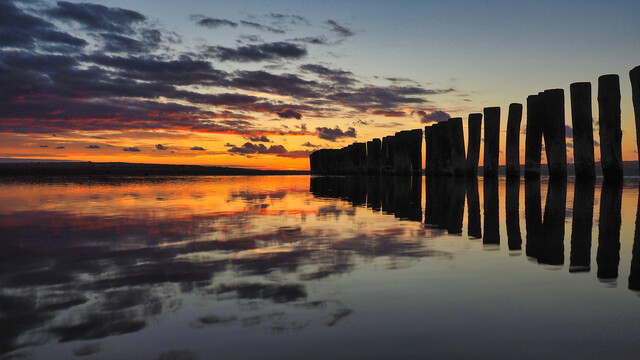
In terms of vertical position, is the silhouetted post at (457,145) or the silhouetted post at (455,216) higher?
the silhouetted post at (457,145)

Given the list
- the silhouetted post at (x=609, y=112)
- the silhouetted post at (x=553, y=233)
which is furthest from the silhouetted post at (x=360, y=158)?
the silhouetted post at (x=553, y=233)

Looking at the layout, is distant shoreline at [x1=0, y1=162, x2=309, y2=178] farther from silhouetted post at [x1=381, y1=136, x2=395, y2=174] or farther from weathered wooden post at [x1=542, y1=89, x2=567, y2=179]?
weathered wooden post at [x1=542, y1=89, x2=567, y2=179]

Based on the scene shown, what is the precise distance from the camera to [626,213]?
6.70 meters

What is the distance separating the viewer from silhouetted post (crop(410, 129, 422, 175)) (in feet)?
74.7

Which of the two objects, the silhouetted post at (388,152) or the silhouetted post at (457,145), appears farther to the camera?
the silhouetted post at (388,152)

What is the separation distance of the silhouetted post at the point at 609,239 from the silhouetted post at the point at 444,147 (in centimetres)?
1021

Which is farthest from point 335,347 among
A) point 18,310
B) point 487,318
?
point 18,310

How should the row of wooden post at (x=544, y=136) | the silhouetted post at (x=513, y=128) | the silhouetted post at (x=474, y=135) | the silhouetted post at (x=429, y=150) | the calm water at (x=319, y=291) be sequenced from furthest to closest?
the silhouetted post at (x=429, y=150), the silhouetted post at (x=474, y=135), the silhouetted post at (x=513, y=128), the row of wooden post at (x=544, y=136), the calm water at (x=319, y=291)

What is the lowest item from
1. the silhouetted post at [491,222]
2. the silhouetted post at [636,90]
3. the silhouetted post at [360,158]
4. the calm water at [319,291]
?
the calm water at [319,291]

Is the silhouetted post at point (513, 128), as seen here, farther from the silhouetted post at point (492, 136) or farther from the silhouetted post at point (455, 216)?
the silhouetted post at point (455, 216)

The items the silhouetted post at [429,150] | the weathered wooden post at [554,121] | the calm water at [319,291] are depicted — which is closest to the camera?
the calm water at [319,291]

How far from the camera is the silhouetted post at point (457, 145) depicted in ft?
57.8

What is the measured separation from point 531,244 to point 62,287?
3729 mm

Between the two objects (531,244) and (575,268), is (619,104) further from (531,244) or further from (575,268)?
(575,268)
